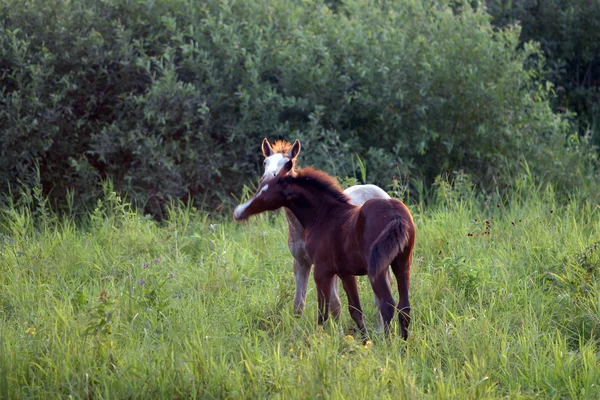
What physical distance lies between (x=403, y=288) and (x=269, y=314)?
120 cm

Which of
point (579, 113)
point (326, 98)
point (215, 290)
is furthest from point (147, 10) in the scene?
point (579, 113)

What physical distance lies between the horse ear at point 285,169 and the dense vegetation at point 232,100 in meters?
2.94

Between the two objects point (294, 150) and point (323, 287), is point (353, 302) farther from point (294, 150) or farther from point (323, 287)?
point (294, 150)

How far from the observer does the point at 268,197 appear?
483 cm

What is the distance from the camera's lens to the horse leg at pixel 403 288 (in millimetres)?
4449

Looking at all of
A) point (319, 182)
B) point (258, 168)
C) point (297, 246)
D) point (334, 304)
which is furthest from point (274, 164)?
point (258, 168)

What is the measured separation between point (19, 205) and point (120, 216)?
1.62 meters

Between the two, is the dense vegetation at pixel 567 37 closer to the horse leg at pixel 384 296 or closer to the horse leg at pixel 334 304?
the horse leg at pixel 334 304

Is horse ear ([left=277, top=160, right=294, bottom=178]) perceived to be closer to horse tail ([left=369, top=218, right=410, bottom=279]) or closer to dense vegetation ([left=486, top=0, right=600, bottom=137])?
horse tail ([left=369, top=218, right=410, bottom=279])

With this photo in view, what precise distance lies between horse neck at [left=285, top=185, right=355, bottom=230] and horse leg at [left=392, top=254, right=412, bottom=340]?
555 millimetres

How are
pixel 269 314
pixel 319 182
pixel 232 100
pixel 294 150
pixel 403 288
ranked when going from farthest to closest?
pixel 232 100
pixel 269 314
pixel 294 150
pixel 319 182
pixel 403 288

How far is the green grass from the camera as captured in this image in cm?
400

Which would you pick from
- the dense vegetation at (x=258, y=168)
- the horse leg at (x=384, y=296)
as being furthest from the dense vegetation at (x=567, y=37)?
the horse leg at (x=384, y=296)

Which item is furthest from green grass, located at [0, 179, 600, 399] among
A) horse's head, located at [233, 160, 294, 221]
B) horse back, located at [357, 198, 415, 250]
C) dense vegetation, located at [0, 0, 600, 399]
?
horse's head, located at [233, 160, 294, 221]
